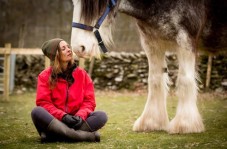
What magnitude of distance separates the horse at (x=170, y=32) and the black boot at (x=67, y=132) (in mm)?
823

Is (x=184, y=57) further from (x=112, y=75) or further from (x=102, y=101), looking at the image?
(x=112, y=75)

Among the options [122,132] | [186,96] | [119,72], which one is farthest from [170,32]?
[119,72]

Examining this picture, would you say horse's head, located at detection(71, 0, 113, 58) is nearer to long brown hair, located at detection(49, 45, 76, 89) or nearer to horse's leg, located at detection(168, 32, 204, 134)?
long brown hair, located at detection(49, 45, 76, 89)

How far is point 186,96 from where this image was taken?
15.4 ft

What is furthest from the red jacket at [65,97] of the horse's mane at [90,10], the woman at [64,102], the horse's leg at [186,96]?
the horse's leg at [186,96]

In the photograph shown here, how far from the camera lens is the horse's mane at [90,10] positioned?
14.3ft

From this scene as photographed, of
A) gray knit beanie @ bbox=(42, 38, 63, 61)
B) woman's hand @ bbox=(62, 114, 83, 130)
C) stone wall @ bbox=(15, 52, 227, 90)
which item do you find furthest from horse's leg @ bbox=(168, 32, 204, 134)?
stone wall @ bbox=(15, 52, 227, 90)

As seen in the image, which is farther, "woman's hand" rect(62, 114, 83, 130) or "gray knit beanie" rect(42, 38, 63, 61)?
"gray knit beanie" rect(42, 38, 63, 61)

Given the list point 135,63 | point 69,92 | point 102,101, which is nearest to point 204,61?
point 135,63

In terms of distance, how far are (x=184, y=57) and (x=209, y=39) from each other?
0.60 m

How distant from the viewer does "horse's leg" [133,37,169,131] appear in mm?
5043

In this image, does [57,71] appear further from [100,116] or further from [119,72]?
[119,72]

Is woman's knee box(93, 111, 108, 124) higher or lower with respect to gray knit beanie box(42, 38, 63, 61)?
lower

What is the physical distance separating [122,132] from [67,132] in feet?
3.47
